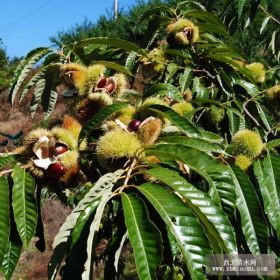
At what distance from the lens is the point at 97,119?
3.26 ft

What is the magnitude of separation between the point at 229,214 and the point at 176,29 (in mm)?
1049

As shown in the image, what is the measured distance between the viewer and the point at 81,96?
3.69 ft

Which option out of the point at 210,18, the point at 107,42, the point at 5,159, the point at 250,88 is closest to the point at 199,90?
the point at 250,88

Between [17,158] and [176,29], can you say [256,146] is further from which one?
[176,29]

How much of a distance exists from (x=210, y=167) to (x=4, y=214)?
1.43 feet

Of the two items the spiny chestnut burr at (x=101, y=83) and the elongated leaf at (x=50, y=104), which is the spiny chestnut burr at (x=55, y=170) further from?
the elongated leaf at (x=50, y=104)

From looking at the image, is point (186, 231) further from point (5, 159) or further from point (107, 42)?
point (107, 42)

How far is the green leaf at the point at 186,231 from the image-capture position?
726 mm

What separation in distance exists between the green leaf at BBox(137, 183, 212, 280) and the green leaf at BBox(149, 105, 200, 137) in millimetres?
270

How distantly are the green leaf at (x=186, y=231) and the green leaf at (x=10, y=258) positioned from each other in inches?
13.0

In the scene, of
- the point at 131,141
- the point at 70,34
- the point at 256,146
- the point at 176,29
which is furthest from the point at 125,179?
the point at 70,34

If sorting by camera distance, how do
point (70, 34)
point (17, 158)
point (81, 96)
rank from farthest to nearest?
point (70, 34) → point (81, 96) → point (17, 158)

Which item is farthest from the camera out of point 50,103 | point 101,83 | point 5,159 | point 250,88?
point 250,88

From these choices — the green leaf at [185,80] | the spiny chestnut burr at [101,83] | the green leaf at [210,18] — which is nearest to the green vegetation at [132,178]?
the spiny chestnut burr at [101,83]
